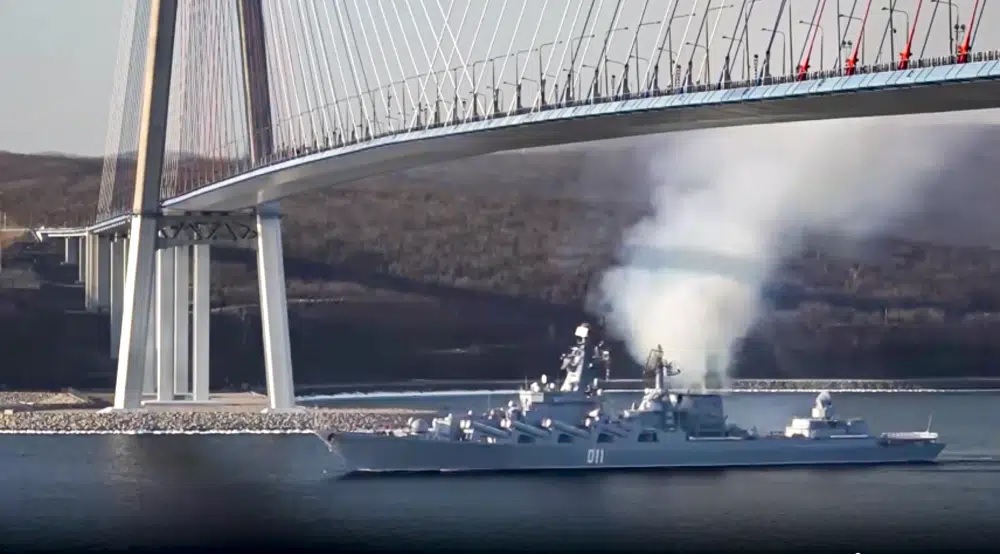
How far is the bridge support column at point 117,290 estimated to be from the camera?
201ft

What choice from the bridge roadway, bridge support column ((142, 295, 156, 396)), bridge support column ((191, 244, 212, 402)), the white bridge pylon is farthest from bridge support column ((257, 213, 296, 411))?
bridge support column ((191, 244, 212, 402))

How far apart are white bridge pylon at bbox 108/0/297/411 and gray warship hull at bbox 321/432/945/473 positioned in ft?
23.0

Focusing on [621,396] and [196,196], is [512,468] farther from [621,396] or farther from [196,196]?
[621,396]

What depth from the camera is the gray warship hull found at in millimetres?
40750

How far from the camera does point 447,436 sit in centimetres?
4131

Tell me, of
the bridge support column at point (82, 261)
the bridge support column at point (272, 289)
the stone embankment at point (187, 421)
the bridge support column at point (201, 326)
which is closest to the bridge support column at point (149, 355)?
the bridge support column at point (201, 326)

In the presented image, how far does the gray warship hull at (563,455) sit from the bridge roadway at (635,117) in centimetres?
482

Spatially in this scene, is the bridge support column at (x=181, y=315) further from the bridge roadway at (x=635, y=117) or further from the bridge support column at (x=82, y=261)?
the bridge support column at (x=82, y=261)

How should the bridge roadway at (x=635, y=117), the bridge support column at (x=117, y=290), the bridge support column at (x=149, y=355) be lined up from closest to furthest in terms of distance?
the bridge roadway at (x=635, y=117), the bridge support column at (x=149, y=355), the bridge support column at (x=117, y=290)

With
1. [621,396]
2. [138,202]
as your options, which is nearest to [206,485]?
[138,202]

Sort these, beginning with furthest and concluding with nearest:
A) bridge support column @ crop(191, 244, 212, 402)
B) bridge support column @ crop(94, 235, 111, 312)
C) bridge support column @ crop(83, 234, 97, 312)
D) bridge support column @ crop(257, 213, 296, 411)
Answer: bridge support column @ crop(83, 234, 97, 312)
bridge support column @ crop(94, 235, 111, 312)
bridge support column @ crop(191, 244, 212, 402)
bridge support column @ crop(257, 213, 296, 411)

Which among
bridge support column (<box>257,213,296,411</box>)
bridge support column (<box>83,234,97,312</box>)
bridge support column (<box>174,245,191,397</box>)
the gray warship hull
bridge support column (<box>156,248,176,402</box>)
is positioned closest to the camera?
the gray warship hull

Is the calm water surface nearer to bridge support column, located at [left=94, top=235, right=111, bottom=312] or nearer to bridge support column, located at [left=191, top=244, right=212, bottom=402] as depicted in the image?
bridge support column, located at [left=191, top=244, right=212, bottom=402]

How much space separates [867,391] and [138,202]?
29199mm
